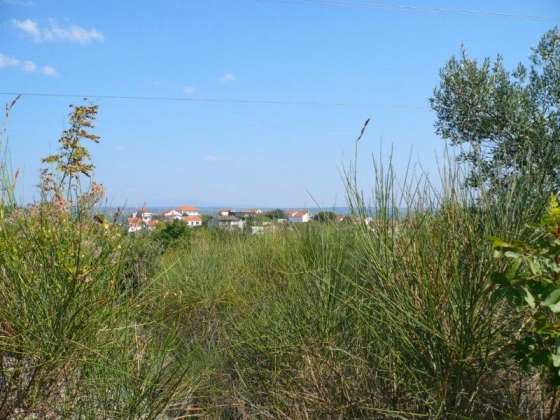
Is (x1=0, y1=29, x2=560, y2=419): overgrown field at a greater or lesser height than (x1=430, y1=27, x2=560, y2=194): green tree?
lesser

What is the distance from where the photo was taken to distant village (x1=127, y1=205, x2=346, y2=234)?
387cm

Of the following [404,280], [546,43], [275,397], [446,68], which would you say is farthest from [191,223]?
[404,280]

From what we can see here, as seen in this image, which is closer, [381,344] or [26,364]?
[26,364]

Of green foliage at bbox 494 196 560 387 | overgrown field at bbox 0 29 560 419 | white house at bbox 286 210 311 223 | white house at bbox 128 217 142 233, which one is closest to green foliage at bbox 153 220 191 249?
white house at bbox 286 210 311 223

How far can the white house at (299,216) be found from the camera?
19.9 feet

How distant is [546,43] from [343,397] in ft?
16.0

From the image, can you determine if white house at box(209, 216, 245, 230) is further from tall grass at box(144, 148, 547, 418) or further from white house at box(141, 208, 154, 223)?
tall grass at box(144, 148, 547, 418)

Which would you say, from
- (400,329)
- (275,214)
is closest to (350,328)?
(400,329)

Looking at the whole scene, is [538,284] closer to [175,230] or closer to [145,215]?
[145,215]

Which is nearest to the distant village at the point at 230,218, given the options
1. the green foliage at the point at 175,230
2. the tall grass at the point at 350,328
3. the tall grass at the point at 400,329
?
the green foliage at the point at 175,230

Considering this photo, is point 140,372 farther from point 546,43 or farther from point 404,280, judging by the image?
point 546,43

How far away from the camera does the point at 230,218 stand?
9398mm

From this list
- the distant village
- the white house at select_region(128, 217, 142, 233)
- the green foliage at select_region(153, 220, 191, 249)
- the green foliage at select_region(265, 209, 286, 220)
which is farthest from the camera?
the green foliage at select_region(153, 220, 191, 249)

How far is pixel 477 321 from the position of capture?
8.26 feet
